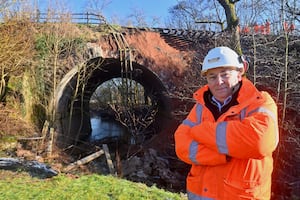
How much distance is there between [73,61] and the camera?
13.8 metres

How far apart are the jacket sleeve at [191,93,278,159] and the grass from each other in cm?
362

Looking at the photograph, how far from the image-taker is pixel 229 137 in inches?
73.7

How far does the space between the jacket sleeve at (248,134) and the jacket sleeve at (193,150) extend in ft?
0.15

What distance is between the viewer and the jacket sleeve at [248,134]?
1823 mm

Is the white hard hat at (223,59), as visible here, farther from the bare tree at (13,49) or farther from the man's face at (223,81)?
the bare tree at (13,49)

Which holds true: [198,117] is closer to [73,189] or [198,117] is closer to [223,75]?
[223,75]

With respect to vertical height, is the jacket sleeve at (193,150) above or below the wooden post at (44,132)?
above

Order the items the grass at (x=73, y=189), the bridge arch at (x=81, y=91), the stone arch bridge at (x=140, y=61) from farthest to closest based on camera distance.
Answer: the stone arch bridge at (x=140, y=61) < the bridge arch at (x=81, y=91) < the grass at (x=73, y=189)

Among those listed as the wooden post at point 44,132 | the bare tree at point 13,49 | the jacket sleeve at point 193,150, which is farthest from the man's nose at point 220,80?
the wooden post at point 44,132

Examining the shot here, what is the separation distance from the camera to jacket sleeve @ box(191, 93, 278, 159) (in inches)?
71.8

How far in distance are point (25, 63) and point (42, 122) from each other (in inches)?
95.0

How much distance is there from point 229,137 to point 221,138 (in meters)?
0.05

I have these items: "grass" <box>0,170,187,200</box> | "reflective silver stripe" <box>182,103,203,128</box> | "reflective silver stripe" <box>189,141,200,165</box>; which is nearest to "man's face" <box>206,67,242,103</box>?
"reflective silver stripe" <box>182,103,203,128</box>

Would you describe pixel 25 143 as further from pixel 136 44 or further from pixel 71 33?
pixel 136 44
